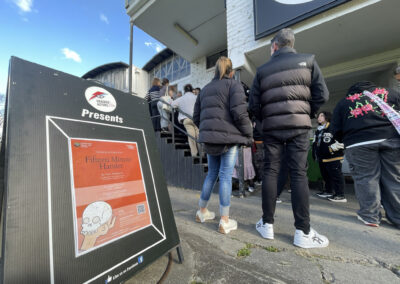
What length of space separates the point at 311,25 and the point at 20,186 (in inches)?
162

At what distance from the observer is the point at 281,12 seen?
3268mm

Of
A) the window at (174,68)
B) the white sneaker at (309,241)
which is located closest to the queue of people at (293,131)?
the white sneaker at (309,241)

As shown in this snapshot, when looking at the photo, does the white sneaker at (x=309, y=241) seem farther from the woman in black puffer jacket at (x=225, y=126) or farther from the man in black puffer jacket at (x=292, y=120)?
the woman in black puffer jacket at (x=225, y=126)

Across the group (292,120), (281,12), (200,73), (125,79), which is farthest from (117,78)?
(292,120)

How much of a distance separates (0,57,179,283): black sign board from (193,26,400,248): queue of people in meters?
0.81

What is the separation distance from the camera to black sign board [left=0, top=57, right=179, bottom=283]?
0.69 meters

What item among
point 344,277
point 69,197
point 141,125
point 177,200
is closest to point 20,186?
point 69,197

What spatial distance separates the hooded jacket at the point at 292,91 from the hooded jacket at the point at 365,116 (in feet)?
2.79

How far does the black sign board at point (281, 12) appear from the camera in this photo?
115 inches

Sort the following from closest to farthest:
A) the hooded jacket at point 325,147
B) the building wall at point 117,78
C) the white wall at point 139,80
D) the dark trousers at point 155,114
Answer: the hooded jacket at point 325,147, the dark trousers at point 155,114, the white wall at point 139,80, the building wall at point 117,78

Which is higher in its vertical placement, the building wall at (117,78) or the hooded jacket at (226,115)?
the building wall at (117,78)

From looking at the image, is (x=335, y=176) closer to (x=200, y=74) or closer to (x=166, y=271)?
(x=166, y=271)

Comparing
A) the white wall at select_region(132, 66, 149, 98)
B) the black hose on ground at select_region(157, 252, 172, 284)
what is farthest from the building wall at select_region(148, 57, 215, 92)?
the black hose on ground at select_region(157, 252, 172, 284)

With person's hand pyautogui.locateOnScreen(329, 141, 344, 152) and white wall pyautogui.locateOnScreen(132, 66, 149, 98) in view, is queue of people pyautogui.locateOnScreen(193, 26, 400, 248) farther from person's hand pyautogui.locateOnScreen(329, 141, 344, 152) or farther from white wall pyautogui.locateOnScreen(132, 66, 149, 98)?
white wall pyautogui.locateOnScreen(132, 66, 149, 98)
